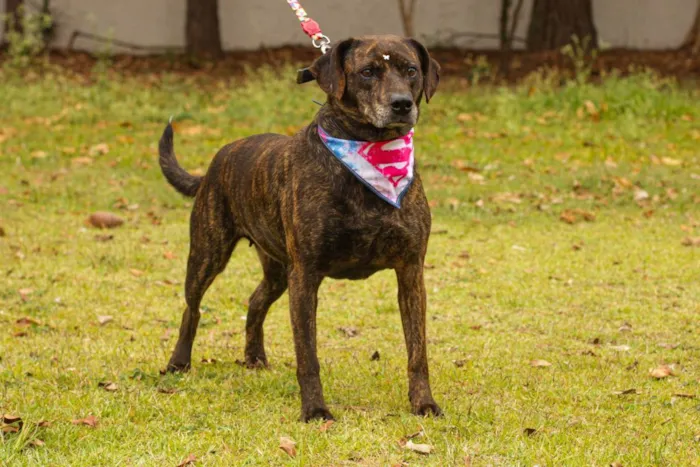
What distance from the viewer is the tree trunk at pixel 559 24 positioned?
19391mm

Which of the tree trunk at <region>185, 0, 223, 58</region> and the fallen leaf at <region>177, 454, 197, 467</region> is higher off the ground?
the fallen leaf at <region>177, 454, 197, 467</region>

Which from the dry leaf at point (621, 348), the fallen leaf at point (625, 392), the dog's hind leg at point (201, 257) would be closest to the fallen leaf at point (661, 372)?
the fallen leaf at point (625, 392)

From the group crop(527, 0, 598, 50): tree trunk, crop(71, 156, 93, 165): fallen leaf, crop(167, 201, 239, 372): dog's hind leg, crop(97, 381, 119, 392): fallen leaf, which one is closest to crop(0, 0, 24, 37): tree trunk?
crop(71, 156, 93, 165): fallen leaf

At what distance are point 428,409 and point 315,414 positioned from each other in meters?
0.56

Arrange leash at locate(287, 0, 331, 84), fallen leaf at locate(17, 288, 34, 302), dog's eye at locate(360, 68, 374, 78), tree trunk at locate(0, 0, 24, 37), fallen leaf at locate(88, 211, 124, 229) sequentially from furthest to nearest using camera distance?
1. tree trunk at locate(0, 0, 24, 37)
2. fallen leaf at locate(88, 211, 124, 229)
3. fallen leaf at locate(17, 288, 34, 302)
4. leash at locate(287, 0, 331, 84)
5. dog's eye at locate(360, 68, 374, 78)

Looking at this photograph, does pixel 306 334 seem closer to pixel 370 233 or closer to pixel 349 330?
pixel 370 233

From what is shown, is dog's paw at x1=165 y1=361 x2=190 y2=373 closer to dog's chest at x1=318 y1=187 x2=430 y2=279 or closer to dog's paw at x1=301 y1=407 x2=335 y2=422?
dog's paw at x1=301 y1=407 x2=335 y2=422

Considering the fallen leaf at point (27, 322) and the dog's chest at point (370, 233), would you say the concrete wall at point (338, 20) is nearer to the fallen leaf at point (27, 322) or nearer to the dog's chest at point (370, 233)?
the fallen leaf at point (27, 322)

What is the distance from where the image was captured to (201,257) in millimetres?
6086

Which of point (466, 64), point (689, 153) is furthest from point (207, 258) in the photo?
point (466, 64)

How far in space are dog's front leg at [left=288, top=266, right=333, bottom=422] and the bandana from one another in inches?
22.0

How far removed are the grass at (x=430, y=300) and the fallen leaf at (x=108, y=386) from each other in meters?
0.06

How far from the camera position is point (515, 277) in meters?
8.82

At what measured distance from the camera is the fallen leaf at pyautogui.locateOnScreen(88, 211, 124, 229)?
1059 centimetres
